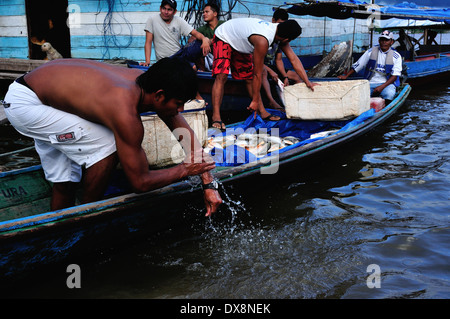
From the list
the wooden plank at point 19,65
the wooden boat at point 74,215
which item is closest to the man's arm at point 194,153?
the wooden boat at point 74,215

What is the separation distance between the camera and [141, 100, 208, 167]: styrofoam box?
12.7ft

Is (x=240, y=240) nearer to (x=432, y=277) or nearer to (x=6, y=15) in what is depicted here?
(x=432, y=277)

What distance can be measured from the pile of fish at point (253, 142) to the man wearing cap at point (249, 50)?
505 mm

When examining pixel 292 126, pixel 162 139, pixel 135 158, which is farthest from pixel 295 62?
pixel 135 158

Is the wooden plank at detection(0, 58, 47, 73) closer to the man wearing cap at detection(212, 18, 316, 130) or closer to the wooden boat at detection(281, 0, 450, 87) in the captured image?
the man wearing cap at detection(212, 18, 316, 130)

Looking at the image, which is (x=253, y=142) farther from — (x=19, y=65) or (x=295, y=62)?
(x=19, y=65)

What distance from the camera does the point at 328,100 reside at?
18.6 ft

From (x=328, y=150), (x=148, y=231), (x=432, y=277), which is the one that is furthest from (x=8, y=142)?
(x=432, y=277)

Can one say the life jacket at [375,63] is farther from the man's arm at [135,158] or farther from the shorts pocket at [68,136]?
the shorts pocket at [68,136]

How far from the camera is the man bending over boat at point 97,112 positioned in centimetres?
261

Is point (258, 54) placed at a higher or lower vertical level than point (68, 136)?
higher

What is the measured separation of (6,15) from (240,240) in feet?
34.4

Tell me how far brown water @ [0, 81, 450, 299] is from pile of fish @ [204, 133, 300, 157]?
1.58 feet

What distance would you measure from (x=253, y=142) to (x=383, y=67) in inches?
175
